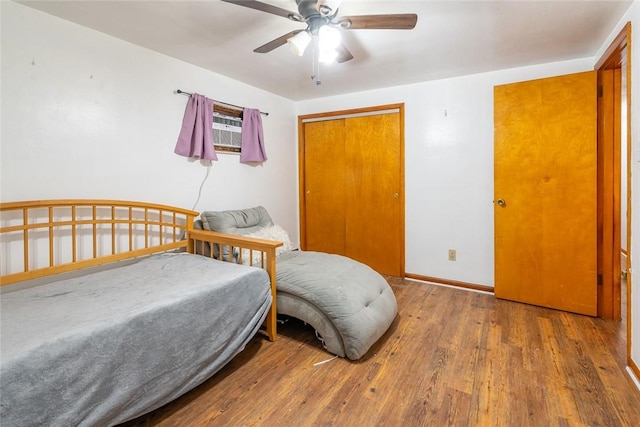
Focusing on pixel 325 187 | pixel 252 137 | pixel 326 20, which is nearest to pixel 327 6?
pixel 326 20

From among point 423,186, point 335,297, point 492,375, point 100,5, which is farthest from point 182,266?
point 423,186

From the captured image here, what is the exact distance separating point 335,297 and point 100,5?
7.42 ft

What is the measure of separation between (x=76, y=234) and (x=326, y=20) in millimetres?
2107

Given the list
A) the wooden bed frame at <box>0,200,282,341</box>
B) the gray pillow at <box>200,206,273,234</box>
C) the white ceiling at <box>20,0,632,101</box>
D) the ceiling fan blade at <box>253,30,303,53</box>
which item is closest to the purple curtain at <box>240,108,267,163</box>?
the white ceiling at <box>20,0,632,101</box>

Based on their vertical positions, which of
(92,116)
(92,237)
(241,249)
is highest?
(92,116)

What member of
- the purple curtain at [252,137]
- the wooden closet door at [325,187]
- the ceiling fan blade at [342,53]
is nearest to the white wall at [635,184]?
the ceiling fan blade at [342,53]

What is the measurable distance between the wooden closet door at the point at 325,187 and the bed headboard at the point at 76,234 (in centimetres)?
179

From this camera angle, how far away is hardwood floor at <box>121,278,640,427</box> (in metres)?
1.41

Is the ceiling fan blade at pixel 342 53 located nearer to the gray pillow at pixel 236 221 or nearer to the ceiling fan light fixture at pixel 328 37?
the ceiling fan light fixture at pixel 328 37

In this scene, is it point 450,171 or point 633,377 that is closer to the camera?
point 633,377

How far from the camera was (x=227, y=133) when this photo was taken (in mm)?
3027

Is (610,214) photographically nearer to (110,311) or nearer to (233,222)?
(233,222)

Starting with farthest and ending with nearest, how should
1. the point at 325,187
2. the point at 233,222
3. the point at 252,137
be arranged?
the point at 325,187 < the point at 252,137 < the point at 233,222

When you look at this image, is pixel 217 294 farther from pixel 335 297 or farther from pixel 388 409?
pixel 388 409
